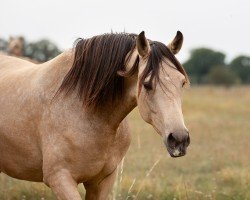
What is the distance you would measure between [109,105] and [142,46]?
2.19 feet

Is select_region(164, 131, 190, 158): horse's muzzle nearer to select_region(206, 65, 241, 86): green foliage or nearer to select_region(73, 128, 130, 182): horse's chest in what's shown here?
select_region(73, 128, 130, 182): horse's chest

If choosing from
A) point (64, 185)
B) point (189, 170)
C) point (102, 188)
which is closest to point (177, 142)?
point (64, 185)

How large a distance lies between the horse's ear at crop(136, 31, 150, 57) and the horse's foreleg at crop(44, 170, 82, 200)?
1.09 m

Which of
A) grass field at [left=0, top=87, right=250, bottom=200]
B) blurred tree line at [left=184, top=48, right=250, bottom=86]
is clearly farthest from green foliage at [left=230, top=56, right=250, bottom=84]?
grass field at [left=0, top=87, right=250, bottom=200]

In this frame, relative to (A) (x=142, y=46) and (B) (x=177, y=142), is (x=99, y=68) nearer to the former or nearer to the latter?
(A) (x=142, y=46)

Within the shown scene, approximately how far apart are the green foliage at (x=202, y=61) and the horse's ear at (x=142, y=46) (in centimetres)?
8587

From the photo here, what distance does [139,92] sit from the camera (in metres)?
3.88

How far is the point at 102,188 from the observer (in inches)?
185

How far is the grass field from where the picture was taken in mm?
6590

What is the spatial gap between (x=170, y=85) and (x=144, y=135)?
11247mm

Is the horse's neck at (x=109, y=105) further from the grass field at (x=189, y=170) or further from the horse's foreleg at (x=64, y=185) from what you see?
the grass field at (x=189, y=170)

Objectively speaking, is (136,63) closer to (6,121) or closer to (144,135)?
(6,121)

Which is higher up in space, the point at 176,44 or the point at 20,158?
the point at 176,44

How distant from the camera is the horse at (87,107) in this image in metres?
3.85
